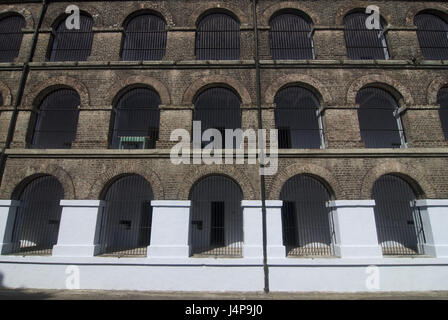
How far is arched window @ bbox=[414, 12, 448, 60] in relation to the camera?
11.2 metres

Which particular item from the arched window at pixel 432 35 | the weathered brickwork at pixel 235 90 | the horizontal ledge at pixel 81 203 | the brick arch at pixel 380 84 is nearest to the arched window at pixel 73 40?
the weathered brickwork at pixel 235 90

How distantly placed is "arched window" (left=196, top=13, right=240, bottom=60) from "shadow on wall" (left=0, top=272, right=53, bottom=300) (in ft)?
34.8

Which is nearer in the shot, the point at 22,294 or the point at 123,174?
the point at 22,294

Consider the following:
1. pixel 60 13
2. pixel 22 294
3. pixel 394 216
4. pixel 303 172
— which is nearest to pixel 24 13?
pixel 60 13

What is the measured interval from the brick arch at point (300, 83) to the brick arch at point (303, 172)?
9.14 feet

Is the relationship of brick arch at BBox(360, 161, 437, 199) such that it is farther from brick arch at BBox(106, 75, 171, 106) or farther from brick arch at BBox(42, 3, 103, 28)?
brick arch at BBox(42, 3, 103, 28)

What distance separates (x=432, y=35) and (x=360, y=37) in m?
3.46

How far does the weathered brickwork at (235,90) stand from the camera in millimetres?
8930

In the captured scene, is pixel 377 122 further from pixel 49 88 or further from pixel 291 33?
pixel 49 88

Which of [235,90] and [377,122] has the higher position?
[377,122]

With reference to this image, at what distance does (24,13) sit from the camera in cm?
1128

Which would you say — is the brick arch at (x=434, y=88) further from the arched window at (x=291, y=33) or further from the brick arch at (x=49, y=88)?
the brick arch at (x=49, y=88)
